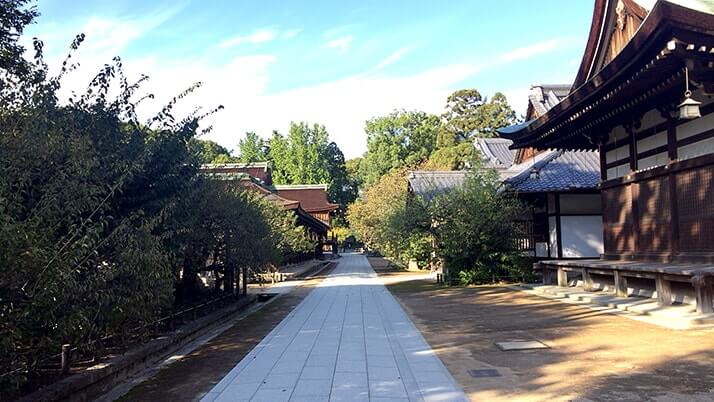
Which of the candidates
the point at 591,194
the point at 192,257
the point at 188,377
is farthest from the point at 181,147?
the point at 591,194

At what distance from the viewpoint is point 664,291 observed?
10.1m

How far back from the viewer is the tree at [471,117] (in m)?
48.2

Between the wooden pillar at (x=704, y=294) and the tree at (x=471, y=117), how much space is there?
128 ft

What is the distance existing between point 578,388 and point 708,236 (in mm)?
6033

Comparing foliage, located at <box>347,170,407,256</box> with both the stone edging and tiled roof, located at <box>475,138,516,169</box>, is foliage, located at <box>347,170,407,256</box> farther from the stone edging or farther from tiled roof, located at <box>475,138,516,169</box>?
the stone edging

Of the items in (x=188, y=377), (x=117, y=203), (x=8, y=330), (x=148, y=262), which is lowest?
(x=188, y=377)

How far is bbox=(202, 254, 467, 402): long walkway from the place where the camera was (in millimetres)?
5672

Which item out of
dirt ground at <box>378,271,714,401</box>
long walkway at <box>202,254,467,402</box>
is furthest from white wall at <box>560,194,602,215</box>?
long walkway at <box>202,254,467,402</box>

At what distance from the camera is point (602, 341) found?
7.78 m

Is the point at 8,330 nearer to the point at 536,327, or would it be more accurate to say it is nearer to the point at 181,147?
the point at 181,147

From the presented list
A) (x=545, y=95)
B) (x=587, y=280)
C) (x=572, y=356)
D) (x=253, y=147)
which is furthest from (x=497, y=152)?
(x=253, y=147)

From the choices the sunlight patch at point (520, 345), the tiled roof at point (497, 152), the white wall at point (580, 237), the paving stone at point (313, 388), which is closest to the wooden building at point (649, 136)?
the sunlight patch at point (520, 345)

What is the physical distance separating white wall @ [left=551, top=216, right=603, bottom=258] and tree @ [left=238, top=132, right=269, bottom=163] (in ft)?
178

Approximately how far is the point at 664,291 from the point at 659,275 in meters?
0.33
